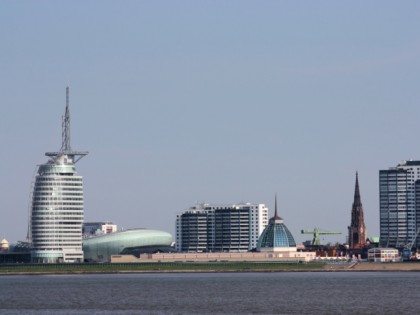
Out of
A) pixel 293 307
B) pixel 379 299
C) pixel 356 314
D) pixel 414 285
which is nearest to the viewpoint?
pixel 356 314

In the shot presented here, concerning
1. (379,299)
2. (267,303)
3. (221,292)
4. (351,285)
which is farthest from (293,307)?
(351,285)

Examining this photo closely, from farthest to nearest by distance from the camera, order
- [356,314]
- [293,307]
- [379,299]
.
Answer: [379,299] → [293,307] → [356,314]

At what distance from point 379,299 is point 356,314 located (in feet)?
83.8

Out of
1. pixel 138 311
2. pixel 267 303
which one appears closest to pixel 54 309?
pixel 138 311

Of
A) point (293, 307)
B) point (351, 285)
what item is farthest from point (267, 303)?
point (351, 285)

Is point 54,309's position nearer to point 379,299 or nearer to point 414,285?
point 379,299

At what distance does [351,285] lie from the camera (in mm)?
188125

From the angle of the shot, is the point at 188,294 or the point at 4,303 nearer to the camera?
the point at 4,303

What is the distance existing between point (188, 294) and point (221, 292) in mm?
5934

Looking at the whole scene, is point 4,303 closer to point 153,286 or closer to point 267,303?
point 267,303

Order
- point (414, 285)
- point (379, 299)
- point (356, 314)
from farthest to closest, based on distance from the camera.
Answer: point (414, 285)
point (379, 299)
point (356, 314)

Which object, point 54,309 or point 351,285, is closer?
point 54,309

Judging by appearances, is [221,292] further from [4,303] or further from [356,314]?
[356,314]

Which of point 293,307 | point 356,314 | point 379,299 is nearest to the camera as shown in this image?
point 356,314
